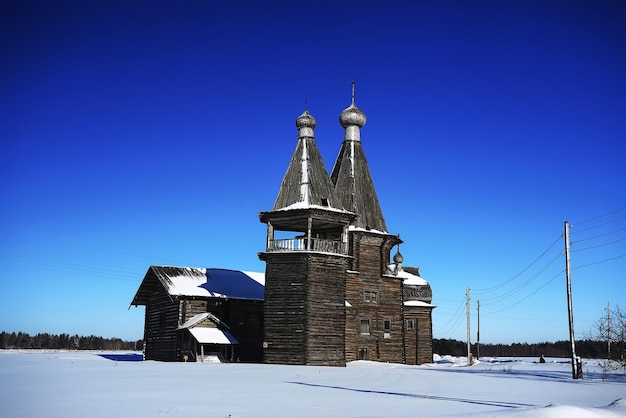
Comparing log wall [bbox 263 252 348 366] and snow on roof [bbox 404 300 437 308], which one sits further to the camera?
snow on roof [bbox 404 300 437 308]

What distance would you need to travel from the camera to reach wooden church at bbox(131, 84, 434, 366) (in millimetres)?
37250

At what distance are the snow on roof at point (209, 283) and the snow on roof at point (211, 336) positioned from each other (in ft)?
9.43

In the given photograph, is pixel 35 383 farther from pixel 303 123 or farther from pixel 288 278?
pixel 303 123

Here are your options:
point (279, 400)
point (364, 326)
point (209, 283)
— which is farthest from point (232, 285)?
point (279, 400)

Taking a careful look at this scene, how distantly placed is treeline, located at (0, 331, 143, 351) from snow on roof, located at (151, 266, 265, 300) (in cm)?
6204

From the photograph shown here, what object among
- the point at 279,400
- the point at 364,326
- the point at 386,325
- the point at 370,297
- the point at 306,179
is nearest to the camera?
the point at 279,400

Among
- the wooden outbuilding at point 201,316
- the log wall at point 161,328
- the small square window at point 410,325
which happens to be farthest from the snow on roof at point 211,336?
the small square window at point 410,325

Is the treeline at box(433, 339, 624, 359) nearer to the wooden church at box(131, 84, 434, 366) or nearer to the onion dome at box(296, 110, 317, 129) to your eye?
the wooden church at box(131, 84, 434, 366)

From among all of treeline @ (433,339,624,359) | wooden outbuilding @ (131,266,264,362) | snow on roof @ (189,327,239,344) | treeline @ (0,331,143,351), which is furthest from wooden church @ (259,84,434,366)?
treeline @ (0,331,143,351)

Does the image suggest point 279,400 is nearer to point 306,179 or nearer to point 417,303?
point 306,179

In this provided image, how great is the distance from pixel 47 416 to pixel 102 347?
104m

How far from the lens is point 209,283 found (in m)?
46.2

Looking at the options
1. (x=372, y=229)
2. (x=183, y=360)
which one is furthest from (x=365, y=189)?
(x=183, y=360)

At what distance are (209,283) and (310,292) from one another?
12106 millimetres
